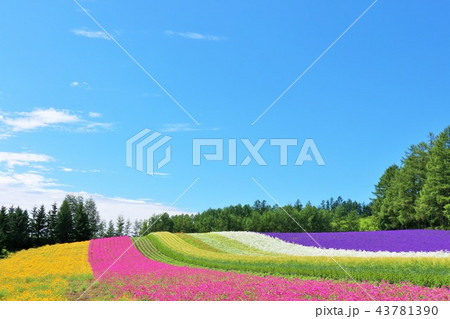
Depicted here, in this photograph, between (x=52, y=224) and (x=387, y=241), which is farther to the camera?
(x=52, y=224)

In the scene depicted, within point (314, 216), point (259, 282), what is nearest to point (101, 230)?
point (314, 216)

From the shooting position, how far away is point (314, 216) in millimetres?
64688

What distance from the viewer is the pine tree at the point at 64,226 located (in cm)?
5541

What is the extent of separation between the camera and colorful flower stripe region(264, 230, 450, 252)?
32562 mm

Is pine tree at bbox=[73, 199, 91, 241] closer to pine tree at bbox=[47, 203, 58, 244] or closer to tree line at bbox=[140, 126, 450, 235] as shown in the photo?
pine tree at bbox=[47, 203, 58, 244]

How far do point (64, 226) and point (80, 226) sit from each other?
2.20 metres

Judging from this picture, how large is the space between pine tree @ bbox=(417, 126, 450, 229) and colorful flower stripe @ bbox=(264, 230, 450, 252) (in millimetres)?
7622

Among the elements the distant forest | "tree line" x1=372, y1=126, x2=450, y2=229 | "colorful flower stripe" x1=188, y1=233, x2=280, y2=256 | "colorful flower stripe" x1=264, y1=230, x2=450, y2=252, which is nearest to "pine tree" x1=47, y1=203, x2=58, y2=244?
the distant forest

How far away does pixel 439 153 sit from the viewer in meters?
46.0

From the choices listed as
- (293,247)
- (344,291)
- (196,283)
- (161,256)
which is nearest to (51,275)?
(196,283)

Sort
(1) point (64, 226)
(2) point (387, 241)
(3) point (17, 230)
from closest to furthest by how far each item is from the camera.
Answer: (2) point (387, 241) < (3) point (17, 230) < (1) point (64, 226)

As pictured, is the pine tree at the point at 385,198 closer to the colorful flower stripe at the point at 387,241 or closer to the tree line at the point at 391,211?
the tree line at the point at 391,211

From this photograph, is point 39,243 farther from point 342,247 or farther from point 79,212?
point 342,247

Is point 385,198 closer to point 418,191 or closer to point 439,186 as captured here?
point 418,191
